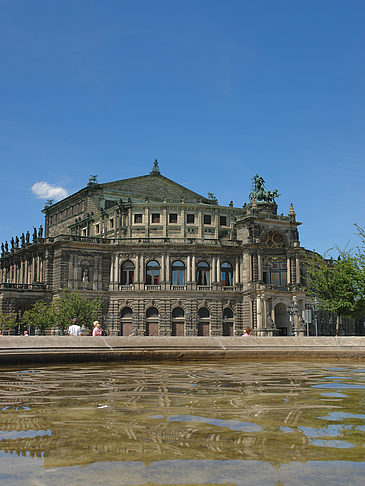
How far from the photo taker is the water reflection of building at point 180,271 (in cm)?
6350

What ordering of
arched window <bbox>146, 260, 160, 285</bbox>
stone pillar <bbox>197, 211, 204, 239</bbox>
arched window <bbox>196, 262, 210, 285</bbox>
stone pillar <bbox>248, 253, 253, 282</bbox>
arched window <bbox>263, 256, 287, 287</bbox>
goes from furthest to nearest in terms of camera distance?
stone pillar <bbox>197, 211, 204, 239</bbox> < arched window <bbox>263, 256, 287, 287</bbox> < arched window <bbox>196, 262, 210, 285</bbox> < arched window <bbox>146, 260, 160, 285</bbox> < stone pillar <bbox>248, 253, 253, 282</bbox>

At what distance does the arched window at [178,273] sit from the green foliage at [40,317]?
15405 millimetres

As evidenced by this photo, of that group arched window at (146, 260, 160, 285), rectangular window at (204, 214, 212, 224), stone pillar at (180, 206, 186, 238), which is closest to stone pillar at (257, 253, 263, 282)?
rectangular window at (204, 214, 212, 224)

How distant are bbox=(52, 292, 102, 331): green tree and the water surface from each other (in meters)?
46.5

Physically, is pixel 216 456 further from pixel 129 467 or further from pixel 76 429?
pixel 76 429

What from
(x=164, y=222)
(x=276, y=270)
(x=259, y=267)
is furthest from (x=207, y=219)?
(x=276, y=270)

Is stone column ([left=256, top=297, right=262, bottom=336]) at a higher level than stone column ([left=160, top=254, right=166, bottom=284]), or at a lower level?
lower

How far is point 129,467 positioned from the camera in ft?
14.7

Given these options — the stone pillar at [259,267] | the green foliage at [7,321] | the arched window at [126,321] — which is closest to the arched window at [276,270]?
the stone pillar at [259,267]

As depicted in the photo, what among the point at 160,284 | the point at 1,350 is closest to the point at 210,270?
the point at 160,284

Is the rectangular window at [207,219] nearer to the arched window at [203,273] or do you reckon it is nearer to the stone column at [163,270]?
the arched window at [203,273]

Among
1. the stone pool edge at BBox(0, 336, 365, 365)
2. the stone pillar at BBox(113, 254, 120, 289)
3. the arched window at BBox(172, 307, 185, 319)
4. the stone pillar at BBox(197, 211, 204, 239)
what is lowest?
the stone pool edge at BBox(0, 336, 365, 365)

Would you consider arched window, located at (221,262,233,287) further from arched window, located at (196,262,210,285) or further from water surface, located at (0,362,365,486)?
water surface, located at (0,362,365,486)

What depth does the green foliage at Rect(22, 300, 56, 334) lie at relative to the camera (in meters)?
57.3
